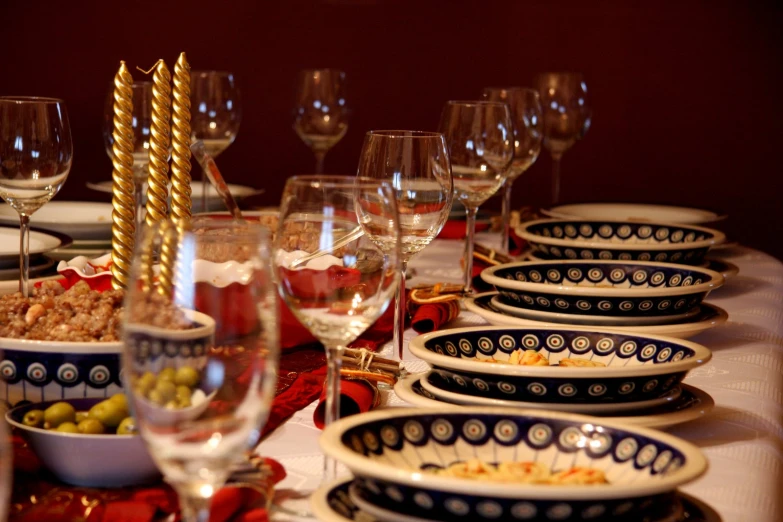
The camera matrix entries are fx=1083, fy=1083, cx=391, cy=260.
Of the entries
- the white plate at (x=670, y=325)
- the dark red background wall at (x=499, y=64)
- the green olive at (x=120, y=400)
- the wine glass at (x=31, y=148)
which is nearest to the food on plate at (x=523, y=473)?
the green olive at (x=120, y=400)

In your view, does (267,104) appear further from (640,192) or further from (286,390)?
(286,390)

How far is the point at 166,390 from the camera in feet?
2.00

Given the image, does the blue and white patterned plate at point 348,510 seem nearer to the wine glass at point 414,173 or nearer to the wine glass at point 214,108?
the wine glass at point 414,173

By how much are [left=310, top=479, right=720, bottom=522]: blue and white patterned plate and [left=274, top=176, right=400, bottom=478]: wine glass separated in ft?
0.39

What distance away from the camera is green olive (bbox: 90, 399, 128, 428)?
826 mm

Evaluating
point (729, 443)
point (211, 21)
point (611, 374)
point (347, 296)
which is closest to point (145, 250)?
point (347, 296)

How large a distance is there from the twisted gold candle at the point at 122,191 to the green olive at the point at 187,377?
563 mm

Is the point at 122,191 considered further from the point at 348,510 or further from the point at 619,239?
the point at 619,239

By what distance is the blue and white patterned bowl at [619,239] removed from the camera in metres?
1.65

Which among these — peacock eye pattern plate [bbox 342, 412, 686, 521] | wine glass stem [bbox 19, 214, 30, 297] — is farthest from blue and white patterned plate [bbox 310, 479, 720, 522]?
wine glass stem [bbox 19, 214, 30, 297]

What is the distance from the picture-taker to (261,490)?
79 cm

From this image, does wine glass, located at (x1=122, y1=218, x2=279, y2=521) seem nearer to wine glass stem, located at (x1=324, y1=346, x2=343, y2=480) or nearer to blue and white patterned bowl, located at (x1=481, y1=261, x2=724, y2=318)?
wine glass stem, located at (x1=324, y1=346, x2=343, y2=480)

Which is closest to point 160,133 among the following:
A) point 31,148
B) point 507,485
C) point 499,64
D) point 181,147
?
point 181,147

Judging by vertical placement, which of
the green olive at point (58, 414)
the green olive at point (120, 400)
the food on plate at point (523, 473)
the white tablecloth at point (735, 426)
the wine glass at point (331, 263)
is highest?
the wine glass at point (331, 263)
